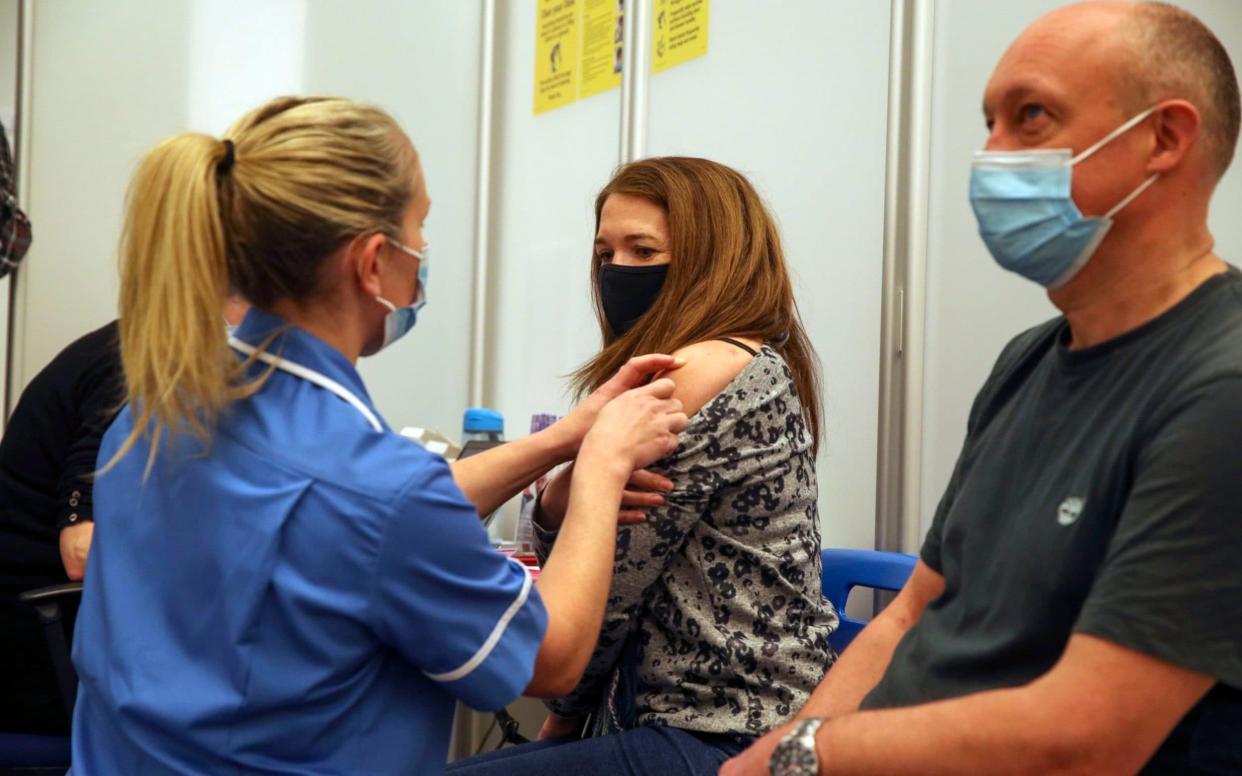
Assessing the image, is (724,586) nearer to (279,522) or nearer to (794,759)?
(794,759)

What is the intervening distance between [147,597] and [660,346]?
31.0 inches

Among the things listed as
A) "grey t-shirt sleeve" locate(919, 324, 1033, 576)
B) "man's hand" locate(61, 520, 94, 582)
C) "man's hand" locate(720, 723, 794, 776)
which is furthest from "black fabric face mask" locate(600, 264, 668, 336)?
"man's hand" locate(61, 520, 94, 582)

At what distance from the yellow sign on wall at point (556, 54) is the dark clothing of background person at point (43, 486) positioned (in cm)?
150

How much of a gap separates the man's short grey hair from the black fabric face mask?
804mm

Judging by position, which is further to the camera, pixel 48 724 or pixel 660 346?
pixel 48 724

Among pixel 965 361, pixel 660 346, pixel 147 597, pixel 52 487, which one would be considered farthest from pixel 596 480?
pixel 52 487

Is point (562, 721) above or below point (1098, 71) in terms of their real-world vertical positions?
below

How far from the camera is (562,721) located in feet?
5.79

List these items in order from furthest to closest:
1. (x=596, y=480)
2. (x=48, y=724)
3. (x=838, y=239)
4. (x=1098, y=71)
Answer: (x=838, y=239) → (x=48, y=724) → (x=596, y=480) → (x=1098, y=71)

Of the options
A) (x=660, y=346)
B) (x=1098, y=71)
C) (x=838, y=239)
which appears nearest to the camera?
(x=1098, y=71)

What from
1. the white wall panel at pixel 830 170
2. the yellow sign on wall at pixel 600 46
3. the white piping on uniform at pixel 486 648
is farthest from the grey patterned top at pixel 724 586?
the yellow sign on wall at pixel 600 46

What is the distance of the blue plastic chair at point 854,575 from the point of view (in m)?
2.06

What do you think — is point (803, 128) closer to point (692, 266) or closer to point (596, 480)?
point (692, 266)

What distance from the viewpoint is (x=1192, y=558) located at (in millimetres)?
932
